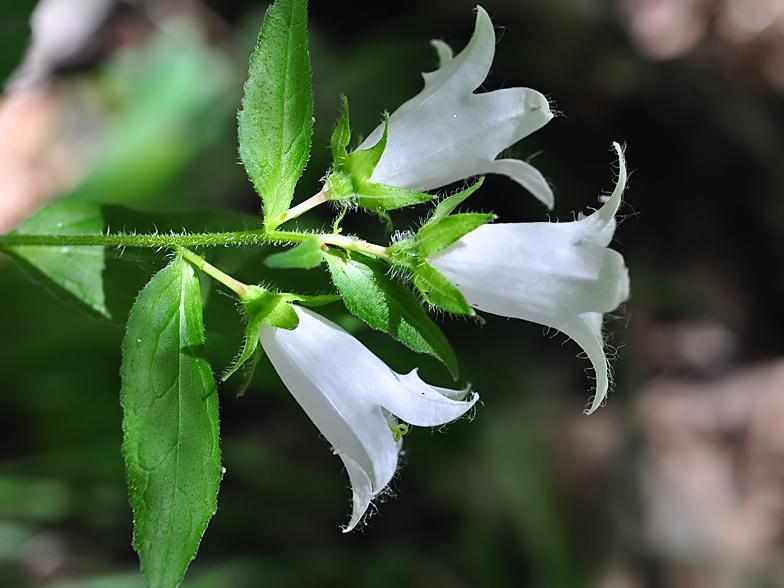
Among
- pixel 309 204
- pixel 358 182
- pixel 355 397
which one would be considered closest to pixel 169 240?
pixel 309 204

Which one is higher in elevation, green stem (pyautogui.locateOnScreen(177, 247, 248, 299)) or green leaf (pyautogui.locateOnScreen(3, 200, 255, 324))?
green stem (pyautogui.locateOnScreen(177, 247, 248, 299))

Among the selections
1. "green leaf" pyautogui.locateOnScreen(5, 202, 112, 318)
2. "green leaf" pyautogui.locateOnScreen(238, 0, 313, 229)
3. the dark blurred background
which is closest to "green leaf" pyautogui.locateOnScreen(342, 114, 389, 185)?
"green leaf" pyautogui.locateOnScreen(238, 0, 313, 229)

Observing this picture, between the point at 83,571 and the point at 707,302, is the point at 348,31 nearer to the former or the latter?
the point at 707,302

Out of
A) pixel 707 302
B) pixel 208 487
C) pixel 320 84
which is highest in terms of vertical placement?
pixel 208 487

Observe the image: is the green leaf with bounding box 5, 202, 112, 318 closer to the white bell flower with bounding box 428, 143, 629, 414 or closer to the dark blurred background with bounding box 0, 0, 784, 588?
the white bell flower with bounding box 428, 143, 629, 414

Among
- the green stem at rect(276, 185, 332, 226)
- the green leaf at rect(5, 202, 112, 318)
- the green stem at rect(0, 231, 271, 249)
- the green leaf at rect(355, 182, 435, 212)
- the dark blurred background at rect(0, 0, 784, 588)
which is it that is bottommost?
the dark blurred background at rect(0, 0, 784, 588)

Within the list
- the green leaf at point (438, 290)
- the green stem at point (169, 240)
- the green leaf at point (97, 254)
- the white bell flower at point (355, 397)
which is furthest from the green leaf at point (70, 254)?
the green leaf at point (438, 290)

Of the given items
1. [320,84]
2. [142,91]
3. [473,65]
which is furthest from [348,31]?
[473,65]

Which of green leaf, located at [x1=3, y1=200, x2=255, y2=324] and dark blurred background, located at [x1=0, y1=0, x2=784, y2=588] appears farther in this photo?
dark blurred background, located at [x1=0, y1=0, x2=784, y2=588]
